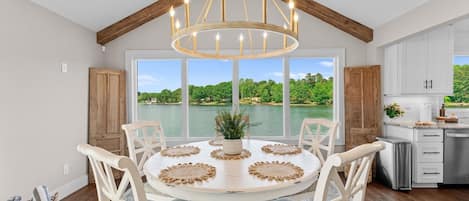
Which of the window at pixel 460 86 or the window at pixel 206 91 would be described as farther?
the window at pixel 460 86

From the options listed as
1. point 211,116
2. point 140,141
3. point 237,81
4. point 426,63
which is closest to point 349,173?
point 140,141

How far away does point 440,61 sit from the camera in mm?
3896

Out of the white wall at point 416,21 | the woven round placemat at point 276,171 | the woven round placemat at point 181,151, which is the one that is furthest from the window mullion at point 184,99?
the white wall at point 416,21

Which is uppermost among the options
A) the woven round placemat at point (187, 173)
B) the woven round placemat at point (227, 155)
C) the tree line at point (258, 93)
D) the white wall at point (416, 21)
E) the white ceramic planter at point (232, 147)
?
the white wall at point (416, 21)

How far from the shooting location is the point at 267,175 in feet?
5.34

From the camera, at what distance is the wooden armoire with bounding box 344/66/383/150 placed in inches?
160

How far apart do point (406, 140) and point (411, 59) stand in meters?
1.22

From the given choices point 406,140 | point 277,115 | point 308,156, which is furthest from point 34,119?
point 406,140

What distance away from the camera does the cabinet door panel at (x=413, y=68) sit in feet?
12.8

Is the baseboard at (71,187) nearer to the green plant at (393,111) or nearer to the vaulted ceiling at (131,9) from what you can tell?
the vaulted ceiling at (131,9)

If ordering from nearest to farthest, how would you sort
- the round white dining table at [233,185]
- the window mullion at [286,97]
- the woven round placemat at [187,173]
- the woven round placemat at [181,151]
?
1. the round white dining table at [233,185]
2. the woven round placemat at [187,173]
3. the woven round placemat at [181,151]
4. the window mullion at [286,97]

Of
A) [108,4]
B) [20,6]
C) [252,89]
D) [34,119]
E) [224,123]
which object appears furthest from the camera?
[252,89]

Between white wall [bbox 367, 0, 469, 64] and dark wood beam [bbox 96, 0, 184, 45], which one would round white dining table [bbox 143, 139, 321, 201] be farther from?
dark wood beam [bbox 96, 0, 184, 45]

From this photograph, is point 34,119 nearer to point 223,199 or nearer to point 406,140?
point 223,199
